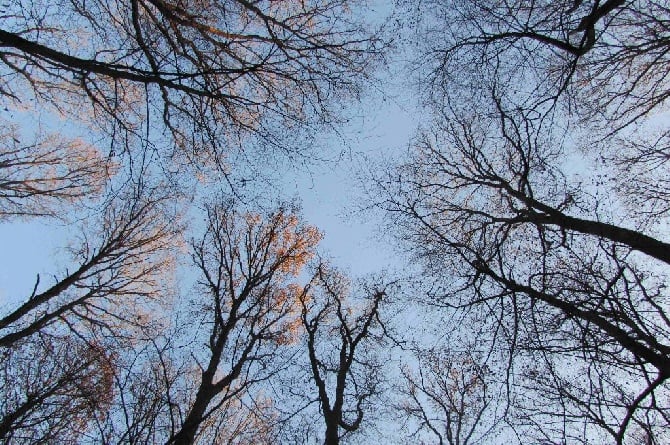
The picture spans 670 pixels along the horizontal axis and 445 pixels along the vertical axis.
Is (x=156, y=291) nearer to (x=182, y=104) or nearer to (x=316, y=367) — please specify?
(x=316, y=367)

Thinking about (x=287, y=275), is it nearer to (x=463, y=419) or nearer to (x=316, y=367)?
(x=316, y=367)

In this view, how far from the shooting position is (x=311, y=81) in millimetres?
5152

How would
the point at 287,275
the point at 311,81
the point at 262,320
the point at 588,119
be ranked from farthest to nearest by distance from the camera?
the point at 287,275 → the point at 262,320 → the point at 588,119 → the point at 311,81

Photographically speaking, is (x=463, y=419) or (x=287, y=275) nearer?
(x=287, y=275)

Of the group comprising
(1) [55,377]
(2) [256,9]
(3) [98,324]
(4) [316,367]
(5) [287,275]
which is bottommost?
(1) [55,377]

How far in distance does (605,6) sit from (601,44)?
8.88ft

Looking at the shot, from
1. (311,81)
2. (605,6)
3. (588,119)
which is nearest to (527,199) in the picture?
(588,119)

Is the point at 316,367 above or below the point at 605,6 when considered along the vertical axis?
below

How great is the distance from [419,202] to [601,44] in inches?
151

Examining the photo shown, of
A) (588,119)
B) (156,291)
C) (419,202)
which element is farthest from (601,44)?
(156,291)

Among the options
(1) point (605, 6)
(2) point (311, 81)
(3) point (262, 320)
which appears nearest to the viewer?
(1) point (605, 6)

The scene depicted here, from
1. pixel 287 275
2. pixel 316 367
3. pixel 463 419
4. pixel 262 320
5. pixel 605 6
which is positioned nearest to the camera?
pixel 605 6

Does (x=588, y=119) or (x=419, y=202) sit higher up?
(x=588, y=119)

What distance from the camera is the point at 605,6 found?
4402 millimetres
